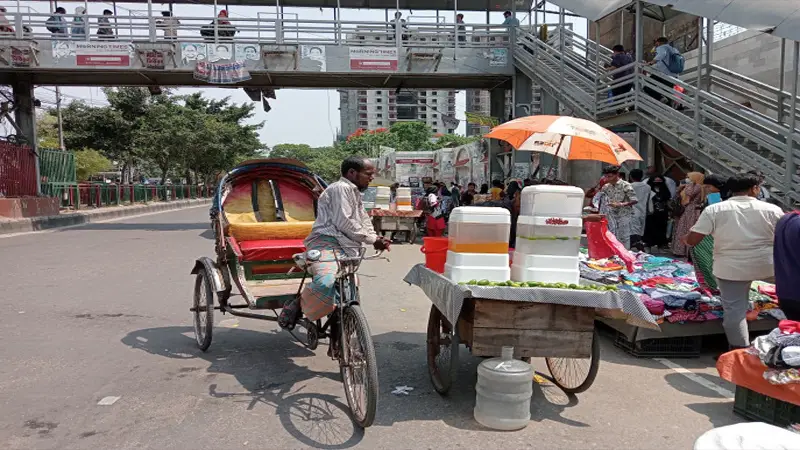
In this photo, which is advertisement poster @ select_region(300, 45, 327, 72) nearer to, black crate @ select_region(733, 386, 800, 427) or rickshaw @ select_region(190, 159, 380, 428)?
rickshaw @ select_region(190, 159, 380, 428)

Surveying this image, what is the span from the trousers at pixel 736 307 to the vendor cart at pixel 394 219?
1067 cm

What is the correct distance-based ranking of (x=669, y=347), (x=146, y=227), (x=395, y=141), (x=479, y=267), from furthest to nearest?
1. (x=395, y=141)
2. (x=146, y=227)
3. (x=669, y=347)
4. (x=479, y=267)

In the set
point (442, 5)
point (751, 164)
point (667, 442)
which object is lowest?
point (667, 442)

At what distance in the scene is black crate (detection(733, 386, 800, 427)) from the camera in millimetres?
3449

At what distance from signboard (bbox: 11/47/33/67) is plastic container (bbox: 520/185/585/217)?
55.9 feet

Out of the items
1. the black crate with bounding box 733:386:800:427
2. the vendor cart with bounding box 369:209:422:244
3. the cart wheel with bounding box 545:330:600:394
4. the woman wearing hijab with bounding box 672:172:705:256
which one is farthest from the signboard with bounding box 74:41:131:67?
the black crate with bounding box 733:386:800:427

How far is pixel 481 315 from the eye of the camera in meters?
3.60

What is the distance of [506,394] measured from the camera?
11.8ft

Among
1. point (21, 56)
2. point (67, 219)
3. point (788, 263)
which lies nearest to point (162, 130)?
point (67, 219)

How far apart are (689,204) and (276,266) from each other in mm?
7433

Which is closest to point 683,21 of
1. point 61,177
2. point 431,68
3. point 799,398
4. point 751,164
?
point 431,68

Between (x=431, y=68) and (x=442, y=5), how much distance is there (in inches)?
191

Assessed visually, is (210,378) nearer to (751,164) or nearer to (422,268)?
A: (422,268)

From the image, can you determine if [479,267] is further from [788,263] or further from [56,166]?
[56,166]
